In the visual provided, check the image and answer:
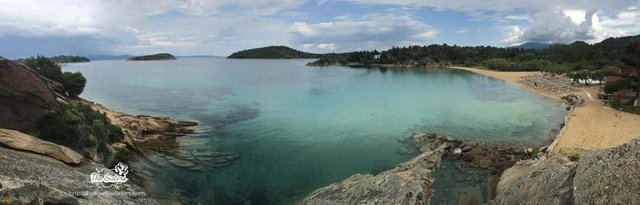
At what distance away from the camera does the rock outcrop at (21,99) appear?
20.7m

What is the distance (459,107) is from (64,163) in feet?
175

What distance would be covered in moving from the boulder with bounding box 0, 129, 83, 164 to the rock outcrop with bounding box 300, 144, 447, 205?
11821mm

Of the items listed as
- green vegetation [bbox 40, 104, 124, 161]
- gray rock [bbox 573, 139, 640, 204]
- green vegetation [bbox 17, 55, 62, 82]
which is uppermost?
green vegetation [bbox 17, 55, 62, 82]

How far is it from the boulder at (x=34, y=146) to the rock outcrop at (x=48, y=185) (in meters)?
0.53

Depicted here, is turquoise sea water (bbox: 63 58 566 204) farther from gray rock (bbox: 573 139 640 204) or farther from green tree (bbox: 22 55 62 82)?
gray rock (bbox: 573 139 640 204)

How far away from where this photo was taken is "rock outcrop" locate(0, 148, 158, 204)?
449 inches

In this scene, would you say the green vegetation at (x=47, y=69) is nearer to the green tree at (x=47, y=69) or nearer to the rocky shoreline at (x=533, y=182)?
the green tree at (x=47, y=69)

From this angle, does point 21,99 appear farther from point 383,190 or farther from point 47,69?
point 47,69

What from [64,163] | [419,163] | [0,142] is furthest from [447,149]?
[0,142]

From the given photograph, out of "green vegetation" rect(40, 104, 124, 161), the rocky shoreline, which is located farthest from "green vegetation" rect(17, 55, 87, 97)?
the rocky shoreline

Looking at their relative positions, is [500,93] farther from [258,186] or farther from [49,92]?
[49,92]

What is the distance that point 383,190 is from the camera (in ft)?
52.4

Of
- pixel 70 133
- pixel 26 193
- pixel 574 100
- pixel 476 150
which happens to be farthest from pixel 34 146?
pixel 574 100

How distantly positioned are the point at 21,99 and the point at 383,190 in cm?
2106
